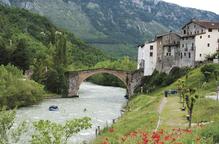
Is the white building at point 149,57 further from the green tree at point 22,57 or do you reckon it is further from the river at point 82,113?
the green tree at point 22,57

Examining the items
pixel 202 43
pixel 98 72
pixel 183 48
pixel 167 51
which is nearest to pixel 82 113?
pixel 202 43

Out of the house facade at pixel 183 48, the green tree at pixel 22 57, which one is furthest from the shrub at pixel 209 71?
the green tree at pixel 22 57

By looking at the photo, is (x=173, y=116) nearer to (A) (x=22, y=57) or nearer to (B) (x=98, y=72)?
(B) (x=98, y=72)

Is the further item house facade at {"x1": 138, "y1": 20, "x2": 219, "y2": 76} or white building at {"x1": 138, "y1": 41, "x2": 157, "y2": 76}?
white building at {"x1": 138, "y1": 41, "x2": 157, "y2": 76}

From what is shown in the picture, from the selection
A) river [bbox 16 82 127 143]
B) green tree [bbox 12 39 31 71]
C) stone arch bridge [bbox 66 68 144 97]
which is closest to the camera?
river [bbox 16 82 127 143]

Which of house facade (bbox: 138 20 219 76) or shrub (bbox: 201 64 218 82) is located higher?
house facade (bbox: 138 20 219 76)

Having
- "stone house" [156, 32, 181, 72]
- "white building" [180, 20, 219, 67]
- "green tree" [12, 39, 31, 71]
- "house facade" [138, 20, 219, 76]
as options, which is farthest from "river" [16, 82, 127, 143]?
"green tree" [12, 39, 31, 71]

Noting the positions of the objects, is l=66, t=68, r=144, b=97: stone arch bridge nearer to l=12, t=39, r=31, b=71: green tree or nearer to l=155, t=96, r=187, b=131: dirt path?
l=12, t=39, r=31, b=71: green tree

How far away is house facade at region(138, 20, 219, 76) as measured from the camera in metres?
114

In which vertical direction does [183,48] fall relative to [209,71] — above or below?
above

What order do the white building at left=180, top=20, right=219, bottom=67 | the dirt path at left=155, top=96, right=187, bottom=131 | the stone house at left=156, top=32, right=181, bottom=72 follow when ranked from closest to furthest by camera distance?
the dirt path at left=155, top=96, right=187, bottom=131 < the white building at left=180, top=20, right=219, bottom=67 < the stone house at left=156, top=32, right=181, bottom=72

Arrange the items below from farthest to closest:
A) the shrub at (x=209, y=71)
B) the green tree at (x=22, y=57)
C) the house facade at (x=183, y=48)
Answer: the green tree at (x=22, y=57) < the house facade at (x=183, y=48) < the shrub at (x=209, y=71)

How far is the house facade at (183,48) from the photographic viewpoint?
4503 inches

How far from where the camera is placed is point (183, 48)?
393 feet
